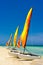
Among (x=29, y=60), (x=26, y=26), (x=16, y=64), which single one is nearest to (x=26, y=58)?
(x=29, y=60)

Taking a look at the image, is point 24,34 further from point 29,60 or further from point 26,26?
point 29,60

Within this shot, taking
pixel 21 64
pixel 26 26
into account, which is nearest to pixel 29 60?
pixel 21 64

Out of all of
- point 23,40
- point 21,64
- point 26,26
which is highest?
point 26,26

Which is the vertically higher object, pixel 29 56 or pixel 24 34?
pixel 24 34

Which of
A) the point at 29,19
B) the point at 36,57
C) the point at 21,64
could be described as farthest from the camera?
the point at 29,19

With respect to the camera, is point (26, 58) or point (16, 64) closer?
point (16, 64)

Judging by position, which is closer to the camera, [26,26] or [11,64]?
[11,64]

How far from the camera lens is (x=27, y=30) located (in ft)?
89.9

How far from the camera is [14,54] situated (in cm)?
3095

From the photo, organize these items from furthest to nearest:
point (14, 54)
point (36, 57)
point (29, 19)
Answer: point (14, 54)
point (29, 19)
point (36, 57)

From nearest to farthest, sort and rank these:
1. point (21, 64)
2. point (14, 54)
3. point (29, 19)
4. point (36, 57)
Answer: point (21, 64), point (36, 57), point (29, 19), point (14, 54)

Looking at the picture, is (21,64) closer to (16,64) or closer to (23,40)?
(16,64)

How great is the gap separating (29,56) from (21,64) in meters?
2.31

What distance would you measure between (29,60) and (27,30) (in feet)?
13.0
